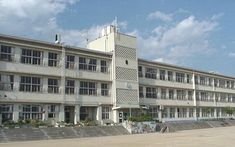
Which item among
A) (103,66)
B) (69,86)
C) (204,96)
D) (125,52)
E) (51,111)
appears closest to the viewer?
(51,111)

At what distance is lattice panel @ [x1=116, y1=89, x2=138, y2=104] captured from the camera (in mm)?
45375

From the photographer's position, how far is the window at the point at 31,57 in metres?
37.5

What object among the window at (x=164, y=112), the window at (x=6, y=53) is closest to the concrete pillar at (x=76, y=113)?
the window at (x=6, y=53)

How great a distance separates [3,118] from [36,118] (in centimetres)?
377

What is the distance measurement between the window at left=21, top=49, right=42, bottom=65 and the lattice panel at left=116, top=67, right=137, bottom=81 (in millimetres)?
11361

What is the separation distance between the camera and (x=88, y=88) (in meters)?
43.3

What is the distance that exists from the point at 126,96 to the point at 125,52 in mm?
6075

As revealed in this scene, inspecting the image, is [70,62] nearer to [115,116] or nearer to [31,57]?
[31,57]

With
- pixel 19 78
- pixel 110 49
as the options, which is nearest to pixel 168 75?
pixel 110 49

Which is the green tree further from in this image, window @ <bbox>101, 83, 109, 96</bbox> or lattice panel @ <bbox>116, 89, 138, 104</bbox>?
window @ <bbox>101, 83, 109, 96</bbox>

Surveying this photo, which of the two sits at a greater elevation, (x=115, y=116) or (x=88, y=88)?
(x=88, y=88)

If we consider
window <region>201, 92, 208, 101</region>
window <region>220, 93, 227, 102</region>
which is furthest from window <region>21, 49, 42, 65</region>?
window <region>220, 93, 227, 102</region>

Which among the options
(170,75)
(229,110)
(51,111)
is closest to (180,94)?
(170,75)

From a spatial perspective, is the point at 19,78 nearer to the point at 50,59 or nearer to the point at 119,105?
the point at 50,59
